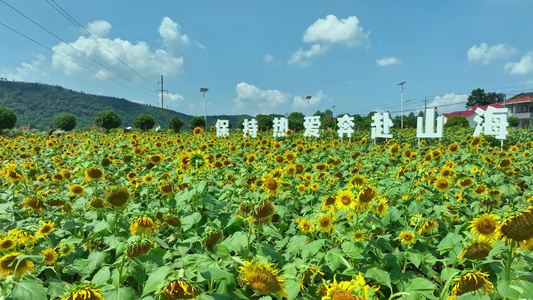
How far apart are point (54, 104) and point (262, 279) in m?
149

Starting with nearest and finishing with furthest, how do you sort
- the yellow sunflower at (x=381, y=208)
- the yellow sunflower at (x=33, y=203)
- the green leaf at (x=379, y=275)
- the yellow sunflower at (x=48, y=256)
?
the green leaf at (x=379, y=275) → the yellow sunflower at (x=48, y=256) → the yellow sunflower at (x=381, y=208) → the yellow sunflower at (x=33, y=203)

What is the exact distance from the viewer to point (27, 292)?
117 cm

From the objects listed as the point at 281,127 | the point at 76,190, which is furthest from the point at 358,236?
the point at 281,127

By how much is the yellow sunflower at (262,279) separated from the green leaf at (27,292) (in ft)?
2.62

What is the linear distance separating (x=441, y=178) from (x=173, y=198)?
329cm

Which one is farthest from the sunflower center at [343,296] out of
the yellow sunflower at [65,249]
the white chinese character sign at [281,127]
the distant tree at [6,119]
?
the distant tree at [6,119]

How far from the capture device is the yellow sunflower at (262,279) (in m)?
1.24

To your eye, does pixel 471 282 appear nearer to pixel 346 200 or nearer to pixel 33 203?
pixel 346 200

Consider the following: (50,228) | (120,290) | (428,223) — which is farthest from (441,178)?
(50,228)

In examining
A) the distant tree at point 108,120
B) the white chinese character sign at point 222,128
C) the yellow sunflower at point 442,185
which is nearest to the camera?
the yellow sunflower at point 442,185

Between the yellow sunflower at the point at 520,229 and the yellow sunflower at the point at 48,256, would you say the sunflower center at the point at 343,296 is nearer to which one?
the yellow sunflower at the point at 520,229

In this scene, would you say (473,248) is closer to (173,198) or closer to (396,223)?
(396,223)

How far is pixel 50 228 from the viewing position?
244 centimetres

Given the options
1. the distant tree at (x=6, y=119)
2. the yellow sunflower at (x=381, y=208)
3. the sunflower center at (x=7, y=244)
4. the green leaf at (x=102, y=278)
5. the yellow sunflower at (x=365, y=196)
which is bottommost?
the green leaf at (x=102, y=278)
